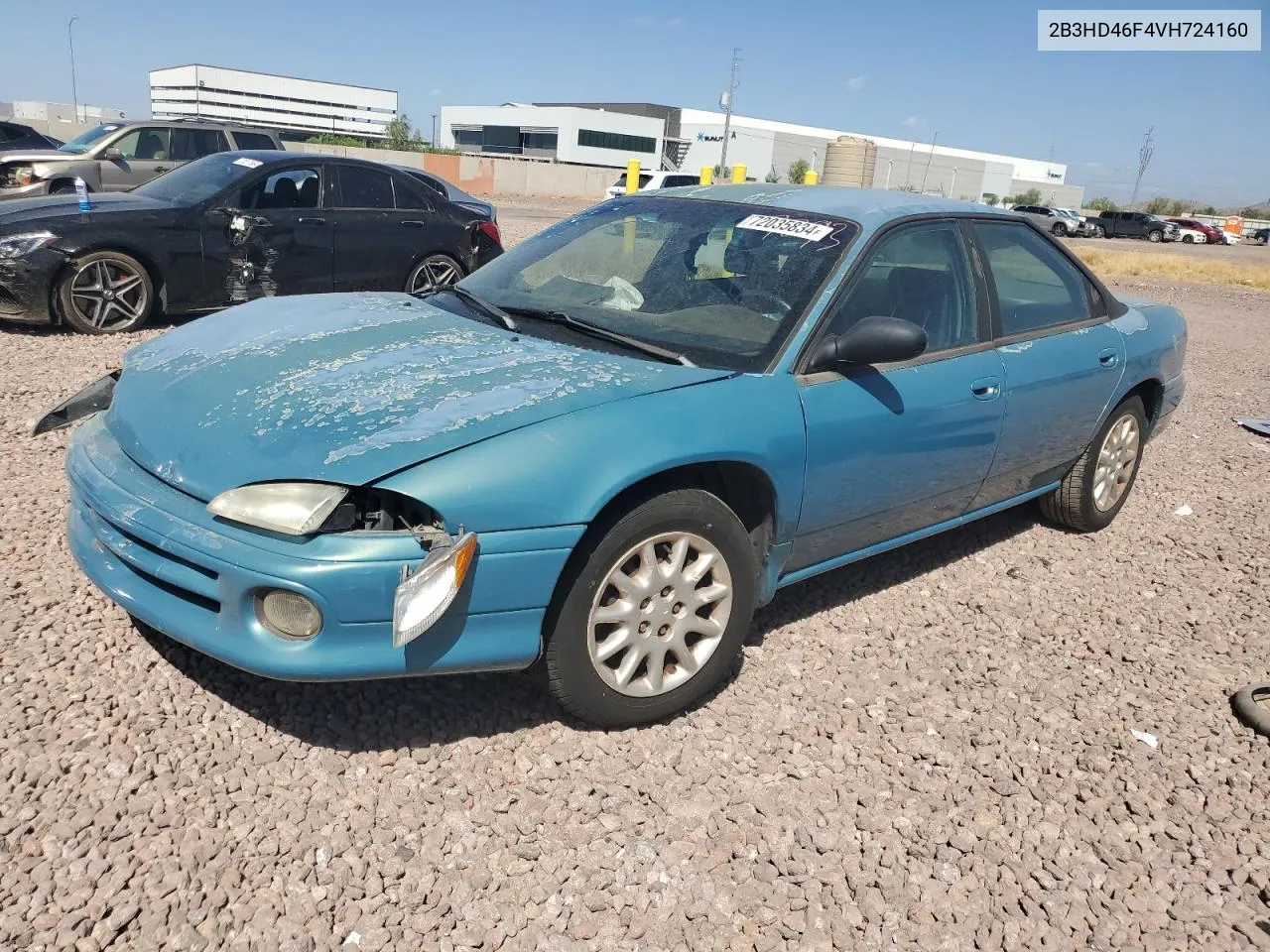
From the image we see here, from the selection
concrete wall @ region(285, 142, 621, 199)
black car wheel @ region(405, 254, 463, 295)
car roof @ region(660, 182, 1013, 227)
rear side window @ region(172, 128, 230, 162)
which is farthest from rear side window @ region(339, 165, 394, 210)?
concrete wall @ region(285, 142, 621, 199)

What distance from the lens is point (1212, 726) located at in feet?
10.6

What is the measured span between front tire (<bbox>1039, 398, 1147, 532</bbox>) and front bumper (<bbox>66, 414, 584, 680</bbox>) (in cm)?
316

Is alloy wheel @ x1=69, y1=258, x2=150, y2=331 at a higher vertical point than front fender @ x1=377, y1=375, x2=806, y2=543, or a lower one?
lower

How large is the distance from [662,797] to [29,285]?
637cm

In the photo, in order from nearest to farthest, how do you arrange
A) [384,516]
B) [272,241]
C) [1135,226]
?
[384,516] < [272,241] < [1135,226]

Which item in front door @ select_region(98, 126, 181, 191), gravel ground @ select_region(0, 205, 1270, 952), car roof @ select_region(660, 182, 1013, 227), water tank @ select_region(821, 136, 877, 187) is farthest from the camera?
water tank @ select_region(821, 136, 877, 187)

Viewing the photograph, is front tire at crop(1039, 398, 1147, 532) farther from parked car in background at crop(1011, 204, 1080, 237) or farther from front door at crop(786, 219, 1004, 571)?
parked car in background at crop(1011, 204, 1080, 237)

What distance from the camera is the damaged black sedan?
22.4 ft

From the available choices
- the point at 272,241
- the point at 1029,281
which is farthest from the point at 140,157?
the point at 1029,281

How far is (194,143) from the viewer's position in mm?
14016

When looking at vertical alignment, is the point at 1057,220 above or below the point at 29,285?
below

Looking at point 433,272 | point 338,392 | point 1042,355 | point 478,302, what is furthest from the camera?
point 433,272

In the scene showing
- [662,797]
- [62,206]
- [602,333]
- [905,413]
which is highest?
[602,333]

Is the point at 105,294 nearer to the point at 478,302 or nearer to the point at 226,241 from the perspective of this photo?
the point at 226,241
